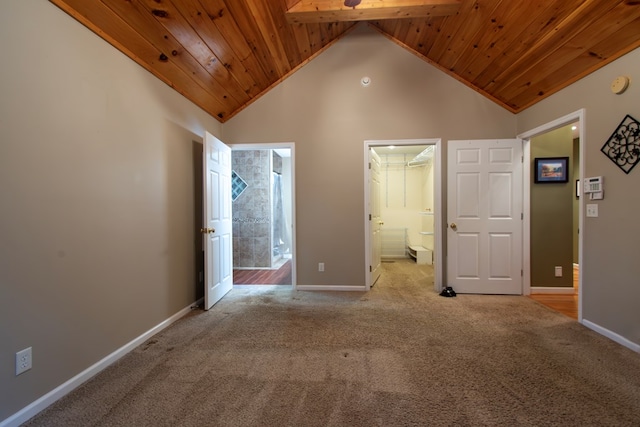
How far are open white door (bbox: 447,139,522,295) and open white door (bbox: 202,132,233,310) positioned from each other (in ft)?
9.68

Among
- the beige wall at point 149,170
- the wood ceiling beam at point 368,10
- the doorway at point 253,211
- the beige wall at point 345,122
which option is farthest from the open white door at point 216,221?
the wood ceiling beam at point 368,10

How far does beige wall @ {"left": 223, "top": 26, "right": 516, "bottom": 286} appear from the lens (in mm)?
3529

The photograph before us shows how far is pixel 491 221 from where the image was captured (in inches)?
136

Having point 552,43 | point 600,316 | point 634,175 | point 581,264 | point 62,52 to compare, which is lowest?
point 600,316

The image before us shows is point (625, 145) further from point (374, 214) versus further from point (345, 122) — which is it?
point (345, 122)

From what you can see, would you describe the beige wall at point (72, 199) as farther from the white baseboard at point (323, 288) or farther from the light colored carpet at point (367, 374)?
the white baseboard at point (323, 288)

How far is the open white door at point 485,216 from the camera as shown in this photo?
11.3ft

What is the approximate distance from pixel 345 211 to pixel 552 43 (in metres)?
2.62

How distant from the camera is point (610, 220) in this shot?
228 cm

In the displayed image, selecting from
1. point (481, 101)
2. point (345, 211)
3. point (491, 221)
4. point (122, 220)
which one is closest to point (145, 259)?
point (122, 220)

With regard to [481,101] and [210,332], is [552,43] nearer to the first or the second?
[481,101]

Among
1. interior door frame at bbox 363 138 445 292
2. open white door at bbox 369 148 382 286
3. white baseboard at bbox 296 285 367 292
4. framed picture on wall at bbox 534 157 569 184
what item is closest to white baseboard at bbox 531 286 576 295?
interior door frame at bbox 363 138 445 292

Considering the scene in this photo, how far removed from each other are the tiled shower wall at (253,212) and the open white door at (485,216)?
10.5ft

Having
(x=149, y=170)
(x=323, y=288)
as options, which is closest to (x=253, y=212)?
(x=323, y=288)
